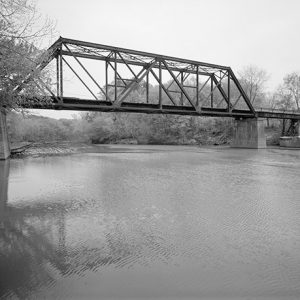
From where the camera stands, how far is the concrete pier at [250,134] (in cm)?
6388

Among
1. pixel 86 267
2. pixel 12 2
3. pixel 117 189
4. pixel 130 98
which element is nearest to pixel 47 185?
pixel 117 189

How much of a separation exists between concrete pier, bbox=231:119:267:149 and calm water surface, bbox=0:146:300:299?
52194 mm

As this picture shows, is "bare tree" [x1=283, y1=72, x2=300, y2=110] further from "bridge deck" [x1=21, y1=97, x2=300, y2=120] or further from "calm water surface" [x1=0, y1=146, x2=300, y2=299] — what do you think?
"calm water surface" [x1=0, y1=146, x2=300, y2=299]

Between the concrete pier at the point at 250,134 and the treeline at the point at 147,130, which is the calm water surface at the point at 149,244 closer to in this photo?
the concrete pier at the point at 250,134

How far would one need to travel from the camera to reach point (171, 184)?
642 inches

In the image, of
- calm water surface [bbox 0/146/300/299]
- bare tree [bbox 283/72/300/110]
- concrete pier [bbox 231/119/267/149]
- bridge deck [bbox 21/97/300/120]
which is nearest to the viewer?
calm water surface [bbox 0/146/300/299]

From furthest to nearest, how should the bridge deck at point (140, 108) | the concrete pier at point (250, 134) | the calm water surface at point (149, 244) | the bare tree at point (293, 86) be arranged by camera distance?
the bare tree at point (293, 86), the concrete pier at point (250, 134), the bridge deck at point (140, 108), the calm water surface at point (149, 244)

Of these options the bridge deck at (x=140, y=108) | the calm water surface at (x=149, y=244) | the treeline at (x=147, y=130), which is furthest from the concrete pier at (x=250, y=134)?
the calm water surface at (x=149, y=244)

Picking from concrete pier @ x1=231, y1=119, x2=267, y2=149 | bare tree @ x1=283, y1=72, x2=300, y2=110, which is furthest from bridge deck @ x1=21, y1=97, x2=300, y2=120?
bare tree @ x1=283, y1=72, x2=300, y2=110

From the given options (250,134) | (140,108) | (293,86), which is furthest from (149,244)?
(293,86)

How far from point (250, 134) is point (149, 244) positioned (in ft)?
203

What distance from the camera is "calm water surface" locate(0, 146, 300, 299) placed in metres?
5.20

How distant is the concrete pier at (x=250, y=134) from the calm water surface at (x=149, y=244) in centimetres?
5219

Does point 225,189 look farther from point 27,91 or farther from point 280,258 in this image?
point 27,91
